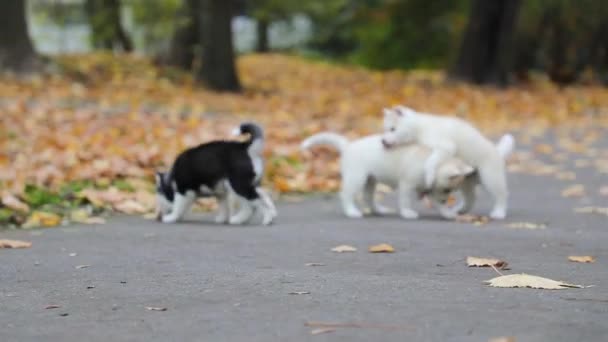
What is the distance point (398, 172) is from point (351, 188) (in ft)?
1.44

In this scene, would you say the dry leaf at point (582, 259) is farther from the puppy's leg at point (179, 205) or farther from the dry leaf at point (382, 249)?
the puppy's leg at point (179, 205)

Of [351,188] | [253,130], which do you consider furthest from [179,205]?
[351,188]

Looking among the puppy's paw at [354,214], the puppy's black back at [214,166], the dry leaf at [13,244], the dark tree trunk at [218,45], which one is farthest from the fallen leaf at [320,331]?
the dark tree trunk at [218,45]

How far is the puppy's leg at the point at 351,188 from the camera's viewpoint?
820cm

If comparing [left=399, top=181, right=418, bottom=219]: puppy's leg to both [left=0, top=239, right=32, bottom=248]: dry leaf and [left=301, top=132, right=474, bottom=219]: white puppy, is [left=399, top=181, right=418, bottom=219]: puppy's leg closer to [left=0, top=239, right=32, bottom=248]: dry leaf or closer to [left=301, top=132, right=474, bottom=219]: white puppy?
[left=301, top=132, right=474, bottom=219]: white puppy

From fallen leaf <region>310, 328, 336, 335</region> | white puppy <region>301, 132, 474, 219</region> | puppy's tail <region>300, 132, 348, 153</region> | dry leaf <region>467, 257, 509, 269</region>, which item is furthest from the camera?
puppy's tail <region>300, 132, 348, 153</region>

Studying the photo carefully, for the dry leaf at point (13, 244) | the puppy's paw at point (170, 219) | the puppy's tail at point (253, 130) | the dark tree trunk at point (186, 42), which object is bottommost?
the puppy's paw at point (170, 219)

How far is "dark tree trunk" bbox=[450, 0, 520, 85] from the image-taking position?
936 inches

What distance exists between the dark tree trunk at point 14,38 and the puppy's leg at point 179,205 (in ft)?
36.5

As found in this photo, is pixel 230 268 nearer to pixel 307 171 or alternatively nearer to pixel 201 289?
pixel 201 289

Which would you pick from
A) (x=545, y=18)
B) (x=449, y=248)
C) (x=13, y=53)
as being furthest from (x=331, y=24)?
(x=449, y=248)

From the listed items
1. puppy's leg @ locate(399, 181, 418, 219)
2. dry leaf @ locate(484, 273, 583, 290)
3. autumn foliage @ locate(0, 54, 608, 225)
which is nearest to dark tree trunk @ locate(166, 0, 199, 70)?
autumn foliage @ locate(0, 54, 608, 225)

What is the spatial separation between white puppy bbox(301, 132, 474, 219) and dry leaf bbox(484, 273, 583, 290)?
3.01 meters

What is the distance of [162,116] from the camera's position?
50.4 feet
